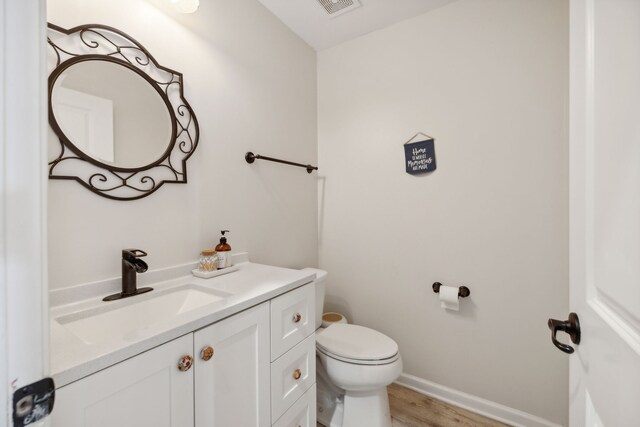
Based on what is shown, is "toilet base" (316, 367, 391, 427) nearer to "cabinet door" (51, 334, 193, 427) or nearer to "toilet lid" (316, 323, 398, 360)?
"toilet lid" (316, 323, 398, 360)

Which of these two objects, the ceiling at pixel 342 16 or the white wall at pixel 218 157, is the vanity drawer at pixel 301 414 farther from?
the ceiling at pixel 342 16

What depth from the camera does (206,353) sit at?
0.75m

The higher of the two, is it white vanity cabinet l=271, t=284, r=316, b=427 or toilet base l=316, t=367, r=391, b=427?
white vanity cabinet l=271, t=284, r=316, b=427

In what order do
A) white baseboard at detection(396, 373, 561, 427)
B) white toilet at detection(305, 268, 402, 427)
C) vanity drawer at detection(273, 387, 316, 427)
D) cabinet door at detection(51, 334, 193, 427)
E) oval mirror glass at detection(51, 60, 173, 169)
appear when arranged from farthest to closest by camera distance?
white baseboard at detection(396, 373, 561, 427), white toilet at detection(305, 268, 402, 427), vanity drawer at detection(273, 387, 316, 427), oval mirror glass at detection(51, 60, 173, 169), cabinet door at detection(51, 334, 193, 427)

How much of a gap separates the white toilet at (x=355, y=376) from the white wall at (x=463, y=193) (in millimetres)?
483

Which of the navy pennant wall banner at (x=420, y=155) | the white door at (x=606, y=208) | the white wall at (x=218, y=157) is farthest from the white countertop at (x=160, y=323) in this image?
the navy pennant wall banner at (x=420, y=155)

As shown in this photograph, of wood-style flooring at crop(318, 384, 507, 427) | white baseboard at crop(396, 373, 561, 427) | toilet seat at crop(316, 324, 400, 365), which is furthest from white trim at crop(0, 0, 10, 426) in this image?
white baseboard at crop(396, 373, 561, 427)

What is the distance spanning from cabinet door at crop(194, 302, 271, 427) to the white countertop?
0.04 meters

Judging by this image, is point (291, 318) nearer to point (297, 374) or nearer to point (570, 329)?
point (297, 374)

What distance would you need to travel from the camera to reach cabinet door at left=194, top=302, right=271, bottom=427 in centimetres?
76

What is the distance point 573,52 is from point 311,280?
1096mm

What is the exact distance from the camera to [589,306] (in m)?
0.52

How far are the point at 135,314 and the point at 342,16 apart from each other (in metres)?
2.03

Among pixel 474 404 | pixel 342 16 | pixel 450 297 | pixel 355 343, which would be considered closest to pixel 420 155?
pixel 450 297
